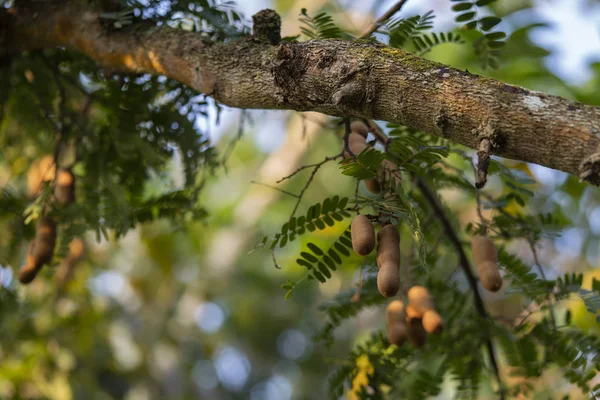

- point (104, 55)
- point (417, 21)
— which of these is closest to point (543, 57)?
point (417, 21)

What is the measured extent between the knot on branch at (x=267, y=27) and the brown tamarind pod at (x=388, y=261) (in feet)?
1.18

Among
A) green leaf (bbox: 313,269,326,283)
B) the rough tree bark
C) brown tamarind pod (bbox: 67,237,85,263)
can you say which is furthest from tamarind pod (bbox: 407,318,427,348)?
brown tamarind pod (bbox: 67,237,85,263)

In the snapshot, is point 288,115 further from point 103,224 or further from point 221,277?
point 103,224

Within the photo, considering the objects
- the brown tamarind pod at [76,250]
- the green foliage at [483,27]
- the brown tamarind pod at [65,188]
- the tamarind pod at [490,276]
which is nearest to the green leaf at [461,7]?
the green foliage at [483,27]

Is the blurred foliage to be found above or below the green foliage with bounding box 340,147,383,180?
below

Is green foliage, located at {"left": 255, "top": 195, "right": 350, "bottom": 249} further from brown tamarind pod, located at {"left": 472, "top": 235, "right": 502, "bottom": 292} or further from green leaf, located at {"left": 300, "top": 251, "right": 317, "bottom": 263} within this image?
brown tamarind pod, located at {"left": 472, "top": 235, "right": 502, "bottom": 292}

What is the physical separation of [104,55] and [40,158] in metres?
0.70

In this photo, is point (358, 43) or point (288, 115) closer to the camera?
point (358, 43)

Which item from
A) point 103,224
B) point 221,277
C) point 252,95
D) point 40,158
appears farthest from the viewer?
point 221,277

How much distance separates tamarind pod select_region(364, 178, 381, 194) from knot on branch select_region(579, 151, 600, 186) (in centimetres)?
38

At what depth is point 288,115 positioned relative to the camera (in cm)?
535

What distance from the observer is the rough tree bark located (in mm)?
687

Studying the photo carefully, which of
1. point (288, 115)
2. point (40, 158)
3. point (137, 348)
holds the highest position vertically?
point (40, 158)

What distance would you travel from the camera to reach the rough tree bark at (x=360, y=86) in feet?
2.25
